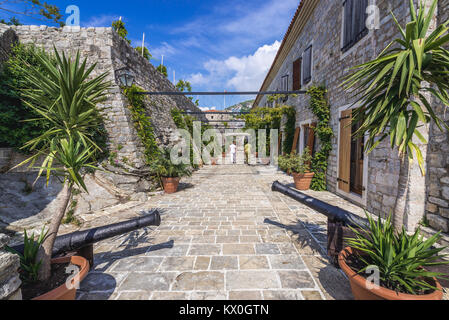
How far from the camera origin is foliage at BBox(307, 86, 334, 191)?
5.82 metres

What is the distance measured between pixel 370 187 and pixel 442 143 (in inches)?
63.7

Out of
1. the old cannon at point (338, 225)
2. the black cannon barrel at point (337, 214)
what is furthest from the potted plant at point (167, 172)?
the old cannon at point (338, 225)

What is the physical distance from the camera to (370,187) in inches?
160

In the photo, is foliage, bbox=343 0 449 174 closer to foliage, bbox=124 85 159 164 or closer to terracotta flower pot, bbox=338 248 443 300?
terracotta flower pot, bbox=338 248 443 300

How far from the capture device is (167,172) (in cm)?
625

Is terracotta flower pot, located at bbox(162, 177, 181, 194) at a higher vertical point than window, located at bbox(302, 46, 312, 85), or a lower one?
lower

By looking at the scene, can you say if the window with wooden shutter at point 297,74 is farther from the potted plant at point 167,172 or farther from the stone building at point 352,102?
the potted plant at point 167,172

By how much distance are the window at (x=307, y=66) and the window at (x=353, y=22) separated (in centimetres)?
214

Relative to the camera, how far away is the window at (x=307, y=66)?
23.6 feet

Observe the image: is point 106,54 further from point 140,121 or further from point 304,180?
point 304,180

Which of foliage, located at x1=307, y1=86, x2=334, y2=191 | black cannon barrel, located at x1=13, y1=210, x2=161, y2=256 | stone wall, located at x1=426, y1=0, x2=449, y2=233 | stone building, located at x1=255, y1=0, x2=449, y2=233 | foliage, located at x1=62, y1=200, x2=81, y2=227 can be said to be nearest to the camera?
black cannon barrel, located at x1=13, y1=210, x2=161, y2=256

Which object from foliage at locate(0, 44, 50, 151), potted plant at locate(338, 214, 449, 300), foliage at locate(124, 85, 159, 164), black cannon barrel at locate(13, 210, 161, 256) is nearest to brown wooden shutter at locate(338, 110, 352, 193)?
potted plant at locate(338, 214, 449, 300)
